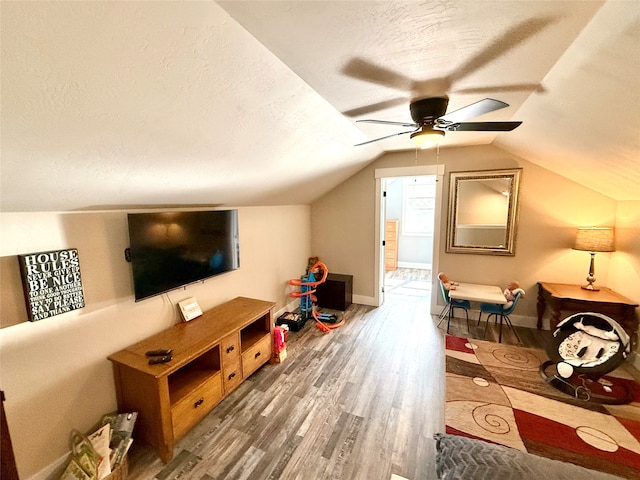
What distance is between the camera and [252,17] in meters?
1.01

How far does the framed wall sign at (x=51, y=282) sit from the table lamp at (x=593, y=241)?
15.1 ft

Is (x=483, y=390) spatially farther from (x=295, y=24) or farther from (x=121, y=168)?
(x=121, y=168)

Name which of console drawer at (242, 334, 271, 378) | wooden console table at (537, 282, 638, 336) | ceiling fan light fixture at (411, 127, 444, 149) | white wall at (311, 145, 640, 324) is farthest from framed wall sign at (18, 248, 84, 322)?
wooden console table at (537, 282, 638, 336)

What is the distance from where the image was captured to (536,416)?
6.84ft

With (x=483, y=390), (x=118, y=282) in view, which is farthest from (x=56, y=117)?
(x=483, y=390)

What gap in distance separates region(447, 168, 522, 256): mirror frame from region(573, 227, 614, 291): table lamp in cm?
64

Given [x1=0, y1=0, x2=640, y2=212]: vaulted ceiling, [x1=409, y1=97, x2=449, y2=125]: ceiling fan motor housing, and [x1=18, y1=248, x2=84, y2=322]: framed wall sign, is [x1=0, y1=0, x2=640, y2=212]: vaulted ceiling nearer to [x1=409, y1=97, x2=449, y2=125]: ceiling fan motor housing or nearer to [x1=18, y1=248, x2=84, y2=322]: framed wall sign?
[x1=409, y1=97, x2=449, y2=125]: ceiling fan motor housing

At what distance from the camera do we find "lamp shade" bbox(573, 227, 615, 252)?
9.20 feet

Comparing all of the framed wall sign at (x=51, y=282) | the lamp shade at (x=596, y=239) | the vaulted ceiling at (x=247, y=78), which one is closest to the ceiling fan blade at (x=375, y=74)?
the vaulted ceiling at (x=247, y=78)

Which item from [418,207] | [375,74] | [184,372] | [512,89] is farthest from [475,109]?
[418,207]

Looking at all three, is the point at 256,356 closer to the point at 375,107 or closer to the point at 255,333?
the point at 255,333

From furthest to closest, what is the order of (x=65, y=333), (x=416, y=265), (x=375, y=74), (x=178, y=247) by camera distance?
(x=416, y=265), (x=178, y=247), (x=65, y=333), (x=375, y=74)

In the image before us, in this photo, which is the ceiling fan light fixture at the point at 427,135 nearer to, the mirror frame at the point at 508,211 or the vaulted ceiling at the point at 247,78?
the vaulted ceiling at the point at 247,78

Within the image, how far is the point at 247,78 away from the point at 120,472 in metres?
2.37
